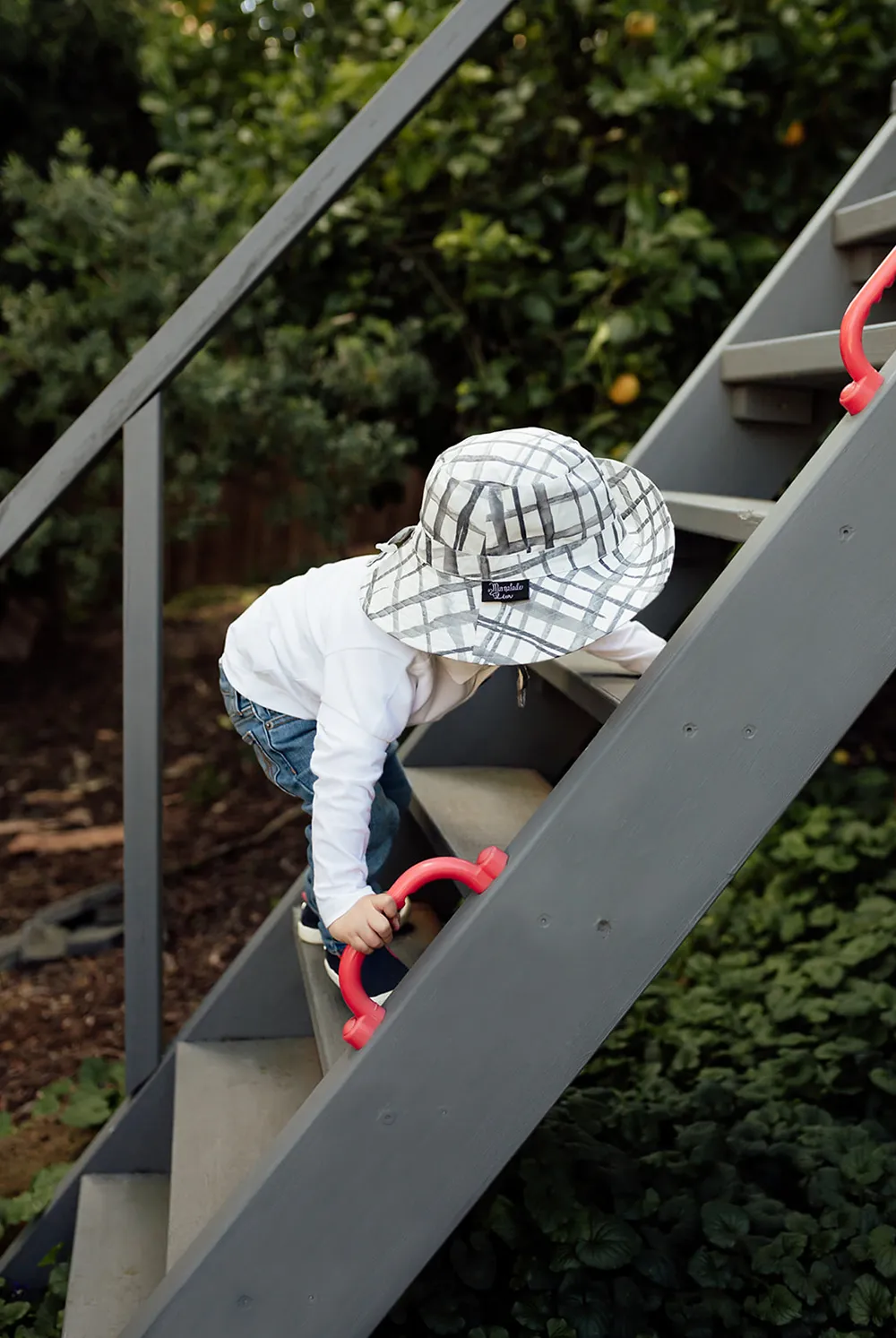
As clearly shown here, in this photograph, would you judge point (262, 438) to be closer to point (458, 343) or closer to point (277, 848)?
point (458, 343)

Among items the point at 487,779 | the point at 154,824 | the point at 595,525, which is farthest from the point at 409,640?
the point at 154,824

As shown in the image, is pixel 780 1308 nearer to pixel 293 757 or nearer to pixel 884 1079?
pixel 884 1079

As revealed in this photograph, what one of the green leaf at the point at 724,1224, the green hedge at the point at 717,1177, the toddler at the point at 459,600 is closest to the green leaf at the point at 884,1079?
the green hedge at the point at 717,1177

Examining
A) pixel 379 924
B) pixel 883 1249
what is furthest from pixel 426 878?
pixel 883 1249

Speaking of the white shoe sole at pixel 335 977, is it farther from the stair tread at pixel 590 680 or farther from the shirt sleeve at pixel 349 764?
the stair tread at pixel 590 680

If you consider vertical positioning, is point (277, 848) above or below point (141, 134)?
below

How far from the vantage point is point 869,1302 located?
2035 mm

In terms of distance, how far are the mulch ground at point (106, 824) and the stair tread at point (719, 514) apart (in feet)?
6.66

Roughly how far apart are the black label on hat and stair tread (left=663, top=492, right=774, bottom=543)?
1.03 ft

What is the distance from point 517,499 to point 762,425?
95cm

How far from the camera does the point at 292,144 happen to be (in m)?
3.96

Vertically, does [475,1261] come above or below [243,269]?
below

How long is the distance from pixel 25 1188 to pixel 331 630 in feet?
5.36

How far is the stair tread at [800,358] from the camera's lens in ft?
5.51
